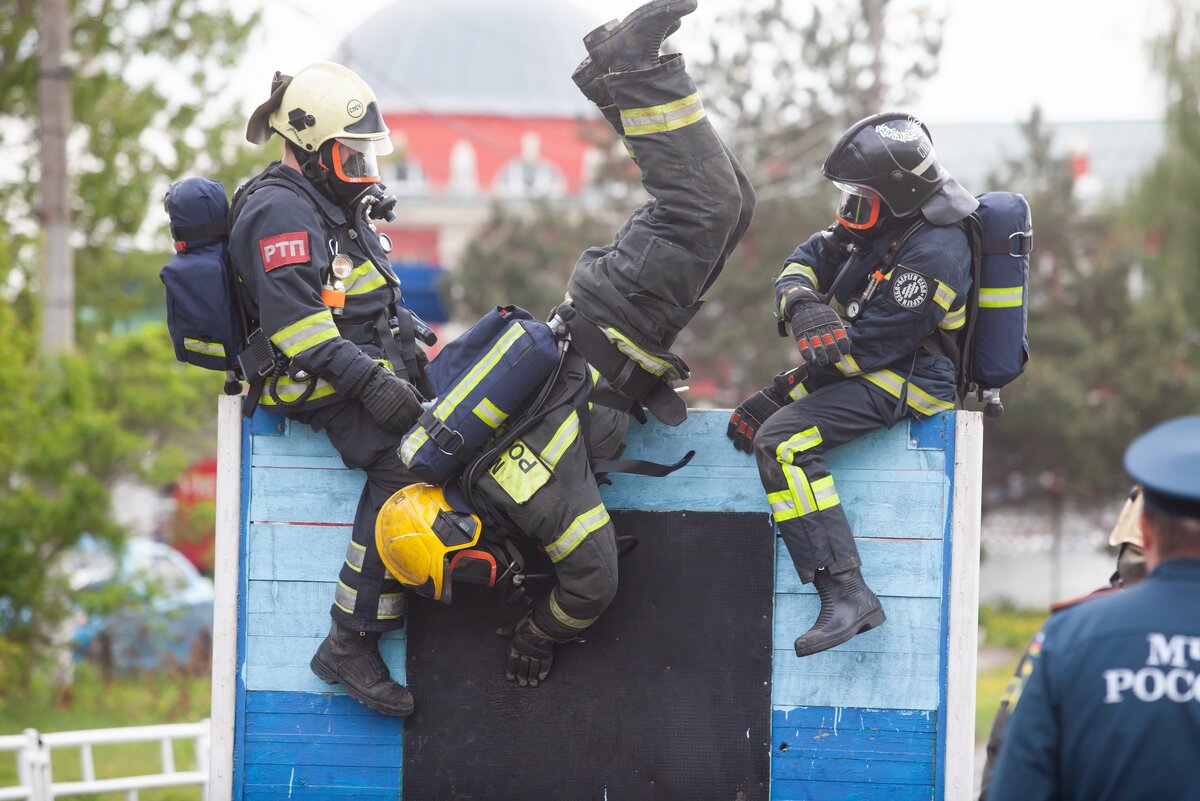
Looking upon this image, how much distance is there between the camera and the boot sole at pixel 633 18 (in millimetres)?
4430

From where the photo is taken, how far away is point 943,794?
15.3ft

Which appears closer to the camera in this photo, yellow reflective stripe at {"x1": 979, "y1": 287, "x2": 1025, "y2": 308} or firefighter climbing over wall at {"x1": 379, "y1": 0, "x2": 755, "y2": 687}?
firefighter climbing over wall at {"x1": 379, "y1": 0, "x2": 755, "y2": 687}

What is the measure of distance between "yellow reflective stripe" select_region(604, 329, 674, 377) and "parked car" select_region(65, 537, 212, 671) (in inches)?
339

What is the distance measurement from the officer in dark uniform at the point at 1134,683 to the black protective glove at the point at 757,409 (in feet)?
6.68

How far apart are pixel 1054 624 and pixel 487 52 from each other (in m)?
55.5

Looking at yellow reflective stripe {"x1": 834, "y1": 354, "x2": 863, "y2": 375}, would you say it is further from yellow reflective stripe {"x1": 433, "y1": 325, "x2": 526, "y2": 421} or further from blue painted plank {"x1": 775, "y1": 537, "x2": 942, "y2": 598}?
yellow reflective stripe {"x1": 433, "y1": 325, "x2": 526, "y2": 421}

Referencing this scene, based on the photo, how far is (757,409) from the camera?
485cm

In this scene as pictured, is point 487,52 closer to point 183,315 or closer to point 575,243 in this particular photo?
point 575,243

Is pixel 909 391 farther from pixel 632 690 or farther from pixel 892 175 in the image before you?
pixel 632 690

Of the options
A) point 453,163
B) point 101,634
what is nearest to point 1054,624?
point 101,634

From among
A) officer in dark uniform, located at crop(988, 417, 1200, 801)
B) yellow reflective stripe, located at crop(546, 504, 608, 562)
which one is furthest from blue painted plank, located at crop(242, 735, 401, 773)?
officer in dark uniform, located at crop(988, 417, 1200, 801)

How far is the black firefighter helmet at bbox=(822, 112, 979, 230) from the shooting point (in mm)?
4625

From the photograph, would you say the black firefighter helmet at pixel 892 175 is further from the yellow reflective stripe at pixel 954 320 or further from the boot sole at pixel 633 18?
the boot sole at pixel 633 18

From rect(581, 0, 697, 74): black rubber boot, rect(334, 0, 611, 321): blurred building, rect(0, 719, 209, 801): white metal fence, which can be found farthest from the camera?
rect(334, 0, 611, 321): blurred building
